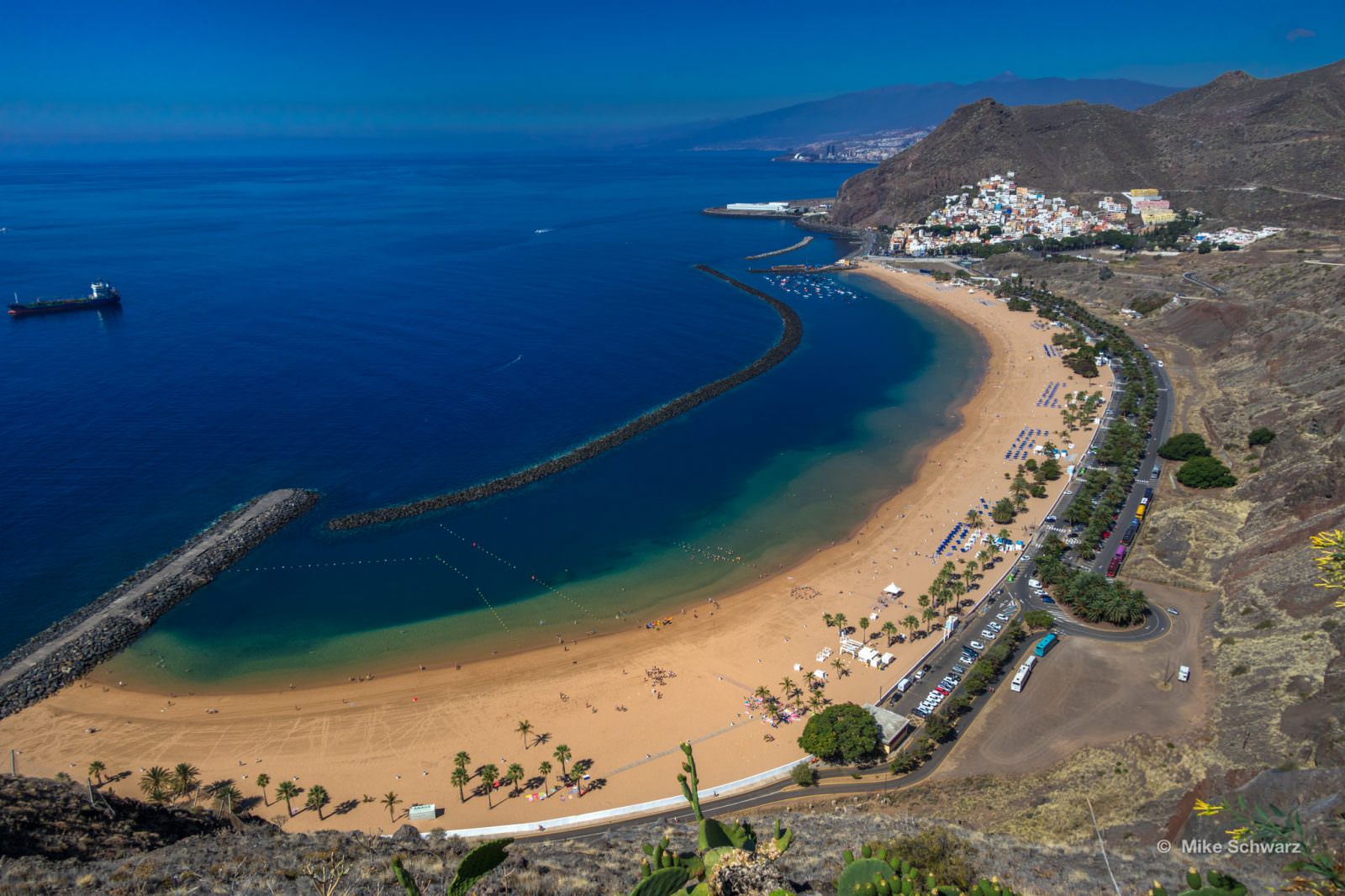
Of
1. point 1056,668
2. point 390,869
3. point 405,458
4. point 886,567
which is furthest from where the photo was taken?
point 405,458

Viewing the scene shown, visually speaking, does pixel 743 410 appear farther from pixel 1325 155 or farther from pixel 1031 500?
pixel 1325 155

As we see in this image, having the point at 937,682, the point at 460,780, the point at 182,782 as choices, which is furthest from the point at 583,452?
the point at 182,782

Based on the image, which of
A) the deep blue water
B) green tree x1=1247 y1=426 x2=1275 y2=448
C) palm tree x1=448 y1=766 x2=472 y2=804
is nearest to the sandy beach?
palm tree x1=448 y1=766 x2=472 y2=804

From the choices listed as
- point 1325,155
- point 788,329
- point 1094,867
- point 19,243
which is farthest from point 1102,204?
point 19,243

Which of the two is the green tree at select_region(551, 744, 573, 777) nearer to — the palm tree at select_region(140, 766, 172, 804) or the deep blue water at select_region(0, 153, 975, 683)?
the deep blue water at select_region(0, 153, 975, 683)

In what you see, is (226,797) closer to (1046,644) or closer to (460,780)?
(460,780)

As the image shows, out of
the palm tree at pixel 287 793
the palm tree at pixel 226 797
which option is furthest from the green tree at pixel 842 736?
the palm tree at pixel 226 797
